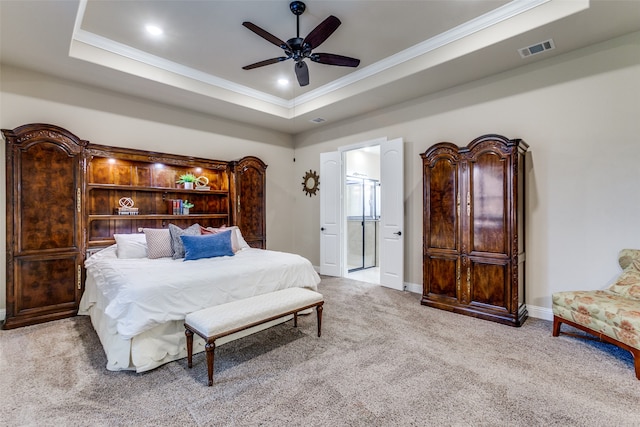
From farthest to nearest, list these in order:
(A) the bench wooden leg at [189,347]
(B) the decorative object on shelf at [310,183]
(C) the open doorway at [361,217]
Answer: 1. (C) the open doorway at [361,217]
2. (B) the decorative object on shelf at [310,183]
3. (A) the bench wooden leg at [189,347]

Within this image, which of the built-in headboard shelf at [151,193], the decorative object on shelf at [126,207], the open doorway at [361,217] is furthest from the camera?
the open doorway at [361,217]

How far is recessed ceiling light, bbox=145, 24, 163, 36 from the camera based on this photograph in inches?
129

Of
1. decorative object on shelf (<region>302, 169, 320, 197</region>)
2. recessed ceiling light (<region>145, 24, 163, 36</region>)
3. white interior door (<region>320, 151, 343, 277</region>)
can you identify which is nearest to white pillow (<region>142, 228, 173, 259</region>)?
recessed ceiling light (<region>145, 24, 163, 36</region>)

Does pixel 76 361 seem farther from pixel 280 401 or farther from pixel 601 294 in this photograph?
pixel 601 294

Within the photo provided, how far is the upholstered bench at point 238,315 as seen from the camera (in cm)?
225

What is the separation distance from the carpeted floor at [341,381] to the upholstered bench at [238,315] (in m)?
0.29

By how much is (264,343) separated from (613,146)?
4.05 m

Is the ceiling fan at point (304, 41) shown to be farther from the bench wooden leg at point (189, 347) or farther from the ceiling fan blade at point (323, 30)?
the bench wooden leg at point (189, 347)

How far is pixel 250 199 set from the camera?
5449 mm

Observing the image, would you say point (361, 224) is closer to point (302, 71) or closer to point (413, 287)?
point (413, 287)

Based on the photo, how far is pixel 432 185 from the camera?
4035 millimetres

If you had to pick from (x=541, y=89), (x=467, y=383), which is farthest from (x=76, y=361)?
(x=541, y=89)

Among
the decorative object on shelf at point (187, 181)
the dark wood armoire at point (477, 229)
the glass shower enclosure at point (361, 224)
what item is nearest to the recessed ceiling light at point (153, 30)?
the decorative object on shelf at point (187, 181)

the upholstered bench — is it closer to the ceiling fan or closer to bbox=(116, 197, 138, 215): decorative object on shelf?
the ceiling fan
